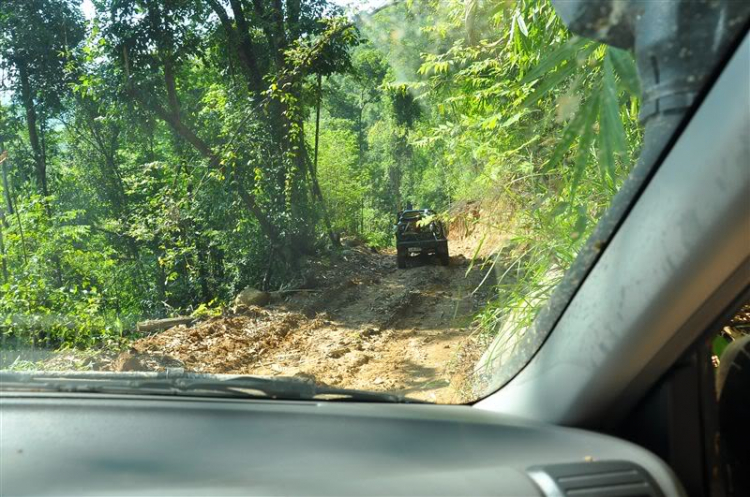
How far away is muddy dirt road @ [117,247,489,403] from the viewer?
3531mm

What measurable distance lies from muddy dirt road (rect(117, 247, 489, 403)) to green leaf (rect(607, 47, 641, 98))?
1.28 metres

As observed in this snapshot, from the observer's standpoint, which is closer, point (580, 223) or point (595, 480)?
point (595, 480)

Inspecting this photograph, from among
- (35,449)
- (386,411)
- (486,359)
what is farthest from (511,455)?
(35,449)

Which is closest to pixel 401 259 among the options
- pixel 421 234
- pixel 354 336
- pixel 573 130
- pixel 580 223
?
pixel 421 234

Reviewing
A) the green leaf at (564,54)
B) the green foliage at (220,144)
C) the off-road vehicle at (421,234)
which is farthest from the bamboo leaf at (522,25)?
the off-road vehicle at (421,234)

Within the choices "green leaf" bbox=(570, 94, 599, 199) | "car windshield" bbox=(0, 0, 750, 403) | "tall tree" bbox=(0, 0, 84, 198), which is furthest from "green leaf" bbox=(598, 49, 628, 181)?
"tall tree" bbox=(0, 0, 84, 198)

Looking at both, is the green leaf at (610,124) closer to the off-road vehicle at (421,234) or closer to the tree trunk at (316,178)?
the tree trunk at (316,178)

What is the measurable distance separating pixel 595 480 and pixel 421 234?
4.02m

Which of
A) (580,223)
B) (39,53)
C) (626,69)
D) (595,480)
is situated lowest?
(595,480)

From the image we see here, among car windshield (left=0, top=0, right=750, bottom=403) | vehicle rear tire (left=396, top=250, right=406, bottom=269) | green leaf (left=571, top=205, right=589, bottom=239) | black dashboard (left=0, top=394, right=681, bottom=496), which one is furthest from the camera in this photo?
vehicle rear tire (left=396, top=250, right=406, bottom=269)

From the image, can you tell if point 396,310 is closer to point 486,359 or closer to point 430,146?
point 430,146

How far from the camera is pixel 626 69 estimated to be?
1.71 meters

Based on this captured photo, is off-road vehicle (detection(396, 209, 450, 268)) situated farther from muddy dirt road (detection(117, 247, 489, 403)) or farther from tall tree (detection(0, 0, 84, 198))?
tall tree (detection(0, 0, 84, 198))

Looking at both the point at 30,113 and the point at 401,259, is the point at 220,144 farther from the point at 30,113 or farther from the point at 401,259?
the point at 401,259
